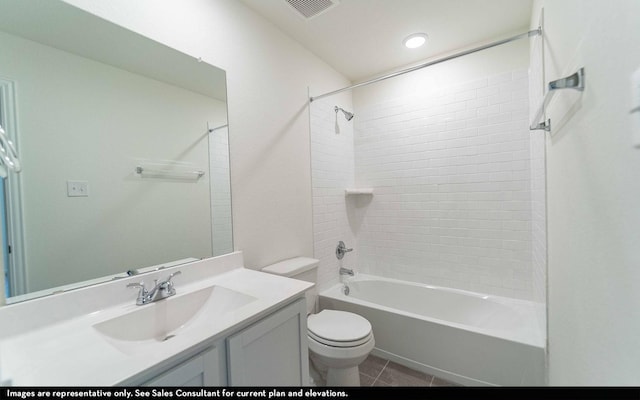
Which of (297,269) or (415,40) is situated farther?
(415,40)

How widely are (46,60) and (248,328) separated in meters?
1.26

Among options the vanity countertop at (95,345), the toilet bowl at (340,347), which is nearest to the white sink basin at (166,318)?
the vanity countertop at (95,345)

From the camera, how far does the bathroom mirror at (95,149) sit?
85 centimetres

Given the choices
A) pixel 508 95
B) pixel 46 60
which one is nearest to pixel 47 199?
pixel 46 60

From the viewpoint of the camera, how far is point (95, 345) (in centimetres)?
72

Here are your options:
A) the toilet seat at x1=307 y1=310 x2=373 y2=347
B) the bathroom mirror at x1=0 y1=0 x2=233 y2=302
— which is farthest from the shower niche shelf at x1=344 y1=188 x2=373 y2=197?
the bathroom mirror at x1=0 y1=0 x2=233 y2=302

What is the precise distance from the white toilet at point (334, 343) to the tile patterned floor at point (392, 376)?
0.23m

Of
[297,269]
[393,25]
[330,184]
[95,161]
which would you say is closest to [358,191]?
[330,184]

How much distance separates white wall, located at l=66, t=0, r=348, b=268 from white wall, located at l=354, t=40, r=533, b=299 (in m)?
0.86

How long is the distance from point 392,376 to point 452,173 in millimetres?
1750

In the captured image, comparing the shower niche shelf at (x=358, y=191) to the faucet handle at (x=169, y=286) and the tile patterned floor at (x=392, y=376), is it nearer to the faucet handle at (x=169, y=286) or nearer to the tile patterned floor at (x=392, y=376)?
the tile patterned floor at (x=392, y=376)

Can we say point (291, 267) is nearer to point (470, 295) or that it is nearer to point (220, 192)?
point (220, 192)

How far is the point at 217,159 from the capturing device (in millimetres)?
1451

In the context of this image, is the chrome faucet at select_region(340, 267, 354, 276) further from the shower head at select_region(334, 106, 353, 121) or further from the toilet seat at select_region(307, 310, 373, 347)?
the shower head at select_region(334, 106, 353, 121)
